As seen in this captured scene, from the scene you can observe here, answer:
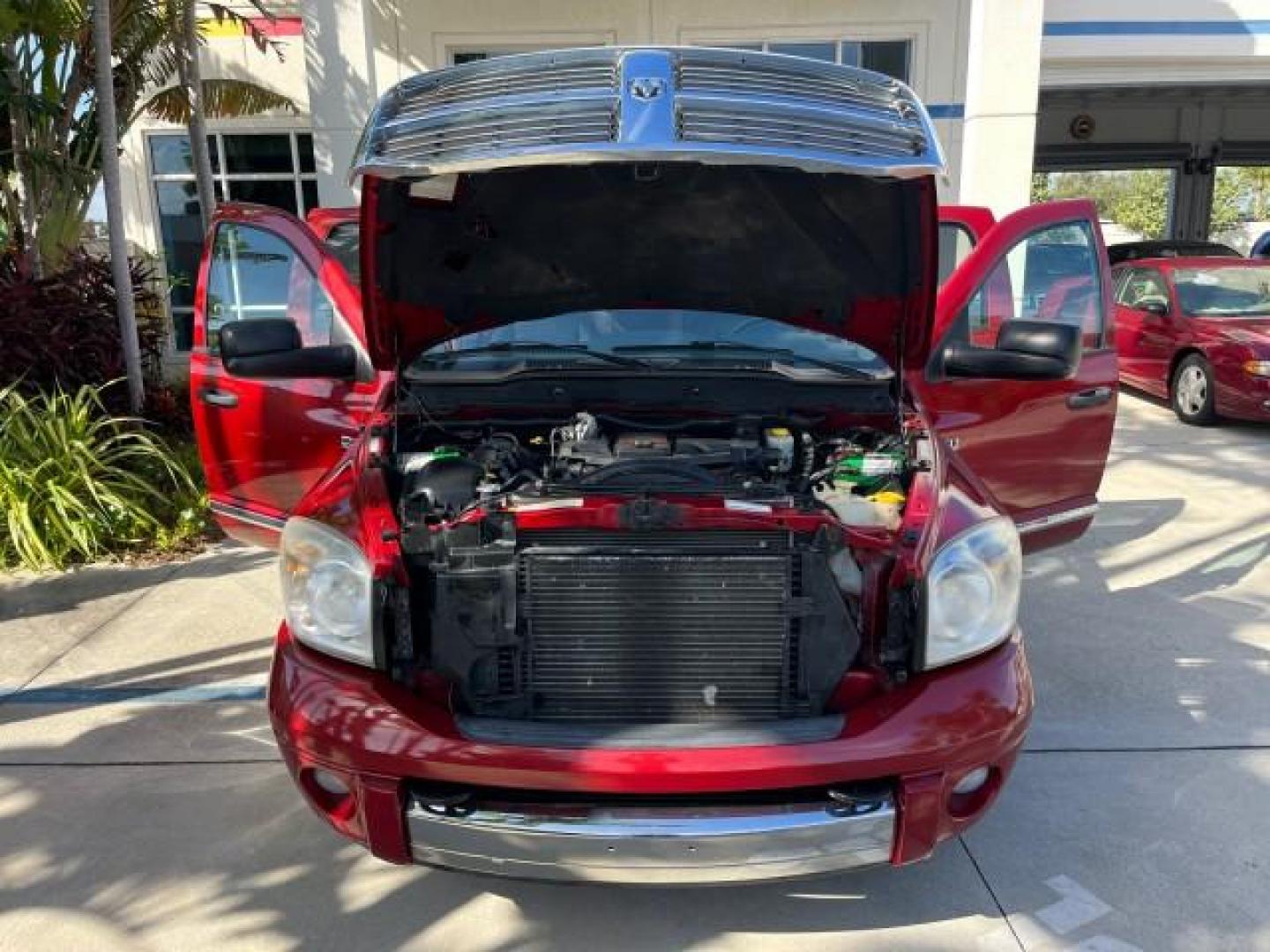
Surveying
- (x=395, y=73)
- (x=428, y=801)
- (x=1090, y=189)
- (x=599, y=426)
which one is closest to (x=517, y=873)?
(x=428, y=801)

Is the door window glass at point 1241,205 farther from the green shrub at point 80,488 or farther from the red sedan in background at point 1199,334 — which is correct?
the green shrub at point 80,488

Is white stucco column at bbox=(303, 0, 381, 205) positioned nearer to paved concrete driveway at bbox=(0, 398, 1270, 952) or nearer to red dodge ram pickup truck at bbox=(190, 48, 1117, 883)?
paved concrete driveway at bbox=(0, 398, 1270, 952)

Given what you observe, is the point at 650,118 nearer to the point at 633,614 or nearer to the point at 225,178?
the point at 633,614

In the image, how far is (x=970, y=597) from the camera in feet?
7.79

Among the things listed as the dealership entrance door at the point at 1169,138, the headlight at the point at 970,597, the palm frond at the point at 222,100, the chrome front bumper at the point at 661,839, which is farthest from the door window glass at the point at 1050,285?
the dealership entrance door at the point at 1169,138

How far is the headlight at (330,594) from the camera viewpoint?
92.4 inches

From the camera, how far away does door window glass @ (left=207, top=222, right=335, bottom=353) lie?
13.1ft

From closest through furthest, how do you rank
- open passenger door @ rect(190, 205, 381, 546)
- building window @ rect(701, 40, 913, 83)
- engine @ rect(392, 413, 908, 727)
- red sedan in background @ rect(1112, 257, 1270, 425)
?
engine @ rect(392, 413, 908, 727) < open passenger door @ rect(190, 205, 381, 546) < red sedan in background @ rect(1112, 257, 1270, 425) < building window @ rect(701, 40, 913, 83)

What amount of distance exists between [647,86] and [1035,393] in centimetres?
217

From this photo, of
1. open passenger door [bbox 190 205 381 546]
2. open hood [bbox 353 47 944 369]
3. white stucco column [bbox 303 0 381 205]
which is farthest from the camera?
white stucco column [bbox 303 0 381 205]

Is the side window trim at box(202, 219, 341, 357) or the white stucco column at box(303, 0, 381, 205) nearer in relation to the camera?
the side window trim at box(202, 219, 341, 357)

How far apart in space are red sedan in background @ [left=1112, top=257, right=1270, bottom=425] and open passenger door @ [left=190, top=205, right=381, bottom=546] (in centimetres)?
758

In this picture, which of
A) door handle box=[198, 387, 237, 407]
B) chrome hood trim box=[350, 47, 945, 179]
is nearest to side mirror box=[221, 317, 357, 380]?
door handle box=[198, 387, 237, 407]

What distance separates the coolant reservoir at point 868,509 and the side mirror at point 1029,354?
0.86 meters
